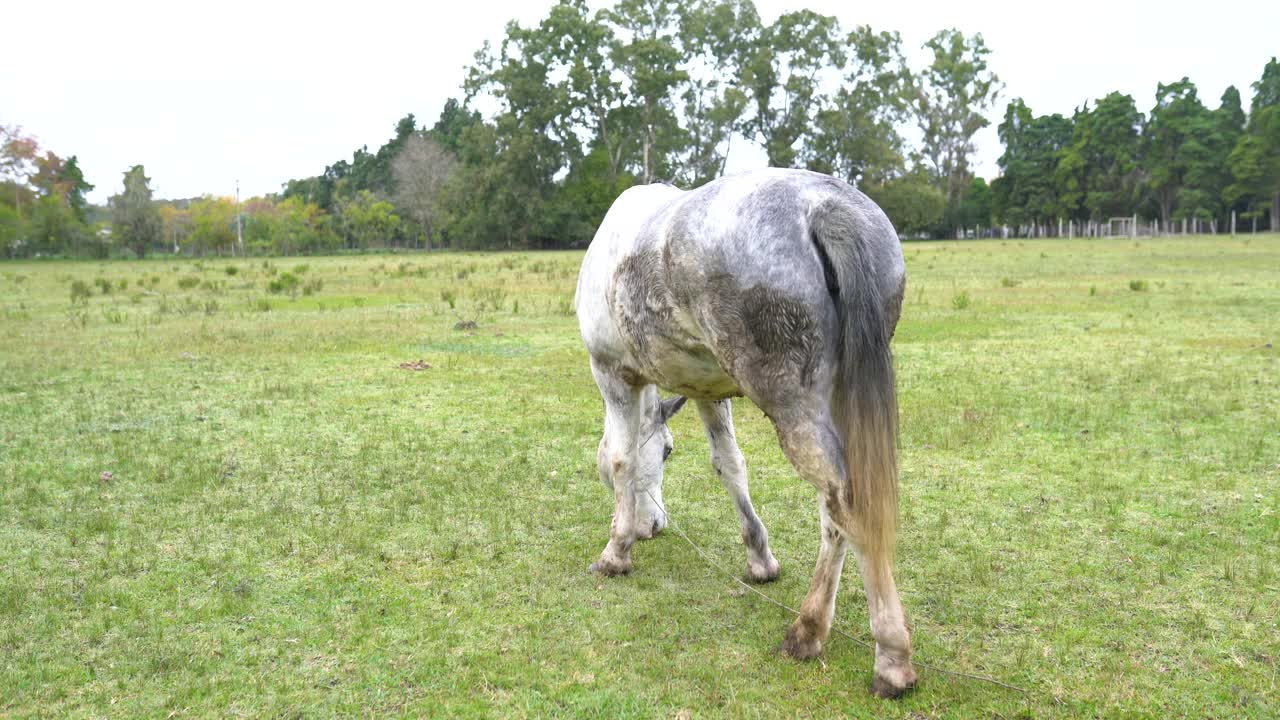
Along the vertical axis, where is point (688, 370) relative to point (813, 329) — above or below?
below

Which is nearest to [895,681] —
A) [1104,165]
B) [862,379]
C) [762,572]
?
[862,379]

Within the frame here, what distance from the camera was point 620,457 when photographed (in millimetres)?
4477

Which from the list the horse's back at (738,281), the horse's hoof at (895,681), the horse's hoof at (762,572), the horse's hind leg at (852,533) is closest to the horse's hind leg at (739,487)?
the horse's hoof at (762,572)

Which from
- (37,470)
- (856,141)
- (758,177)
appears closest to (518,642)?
(758,177)

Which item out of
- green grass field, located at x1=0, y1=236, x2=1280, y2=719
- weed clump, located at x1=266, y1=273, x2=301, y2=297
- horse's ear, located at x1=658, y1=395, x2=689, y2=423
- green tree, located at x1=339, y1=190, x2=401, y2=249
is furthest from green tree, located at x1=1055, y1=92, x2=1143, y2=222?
horse's ear, located at x1=658, y1=395, x2=689, y2=423

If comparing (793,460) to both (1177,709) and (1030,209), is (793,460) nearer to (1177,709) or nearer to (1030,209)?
(1177,709)

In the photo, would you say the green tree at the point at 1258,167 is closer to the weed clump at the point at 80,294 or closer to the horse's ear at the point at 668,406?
the weed clump at the point at 80,294

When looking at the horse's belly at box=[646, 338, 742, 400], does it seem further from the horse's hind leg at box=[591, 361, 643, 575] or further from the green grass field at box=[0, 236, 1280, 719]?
the green grass field at box=[0, 236, 1280, 719]

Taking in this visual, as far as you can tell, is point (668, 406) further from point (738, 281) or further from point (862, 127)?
point (862, 127)

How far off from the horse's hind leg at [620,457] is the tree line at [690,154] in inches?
1845

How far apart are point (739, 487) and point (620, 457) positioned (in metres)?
0.60

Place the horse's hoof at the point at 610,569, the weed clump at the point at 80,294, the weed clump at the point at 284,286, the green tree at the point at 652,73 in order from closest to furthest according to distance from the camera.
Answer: the horse's hoof at the point at 610,569, the weed clump at the point at 80,294, the weed clump at the point at 284,286, the green tree at the point at 652,73

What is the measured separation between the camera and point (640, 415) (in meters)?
4.57

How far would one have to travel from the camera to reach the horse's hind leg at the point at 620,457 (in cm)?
441
